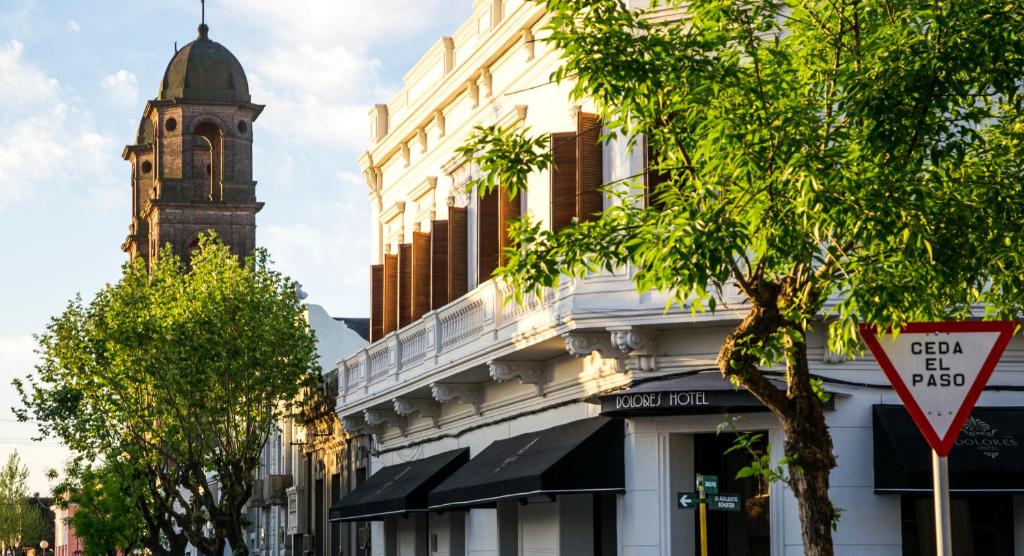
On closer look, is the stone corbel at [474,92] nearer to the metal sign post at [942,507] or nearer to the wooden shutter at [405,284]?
the wooden shutter at [405,284]

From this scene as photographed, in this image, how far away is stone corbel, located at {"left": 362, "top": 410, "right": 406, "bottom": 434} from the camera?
1357 inches

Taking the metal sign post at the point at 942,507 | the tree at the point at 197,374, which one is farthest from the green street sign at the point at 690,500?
the tree at the point at 197,374

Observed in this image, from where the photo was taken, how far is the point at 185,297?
45312 mm

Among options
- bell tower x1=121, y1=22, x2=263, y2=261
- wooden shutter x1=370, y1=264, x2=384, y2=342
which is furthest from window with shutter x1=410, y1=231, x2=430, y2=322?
bell tower x1=121, y1=22, x2=263, y2=261

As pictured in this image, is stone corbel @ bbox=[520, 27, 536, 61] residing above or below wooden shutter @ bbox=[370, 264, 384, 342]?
above

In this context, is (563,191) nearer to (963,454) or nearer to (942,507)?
(963,454)

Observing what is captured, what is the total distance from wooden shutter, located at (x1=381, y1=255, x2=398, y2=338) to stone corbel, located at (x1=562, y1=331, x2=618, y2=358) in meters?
12.3

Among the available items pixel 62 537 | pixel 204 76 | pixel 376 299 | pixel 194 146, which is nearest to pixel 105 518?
pixel 194 146

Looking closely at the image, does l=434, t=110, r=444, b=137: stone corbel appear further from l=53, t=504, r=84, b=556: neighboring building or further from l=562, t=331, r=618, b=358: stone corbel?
l=53, t=504, r=84, b=556: neighboring building

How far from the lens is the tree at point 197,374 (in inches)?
1729

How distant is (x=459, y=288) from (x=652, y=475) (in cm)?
848

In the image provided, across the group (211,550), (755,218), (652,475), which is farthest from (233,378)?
(755,218)

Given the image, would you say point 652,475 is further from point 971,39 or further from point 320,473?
point 320,473

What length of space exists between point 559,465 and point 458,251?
829 centimetres
